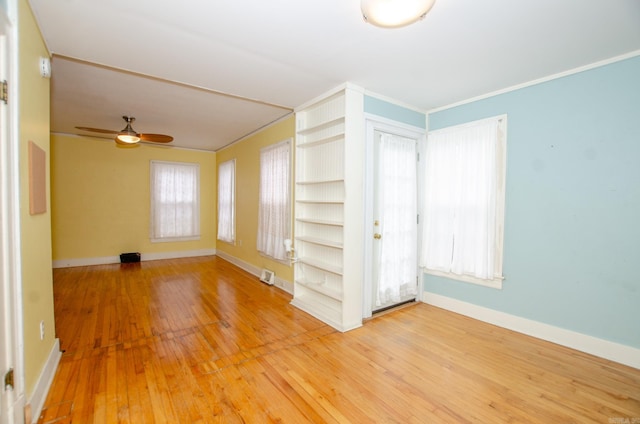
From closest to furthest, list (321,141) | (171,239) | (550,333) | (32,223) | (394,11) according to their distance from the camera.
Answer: (394,11) → (32,223) → (550,333) → (321,141) → (171,239)

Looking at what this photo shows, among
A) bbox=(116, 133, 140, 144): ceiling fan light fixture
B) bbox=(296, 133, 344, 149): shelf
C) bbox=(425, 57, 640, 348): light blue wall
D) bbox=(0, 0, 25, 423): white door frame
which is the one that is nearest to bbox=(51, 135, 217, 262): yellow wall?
bbox=(116, 133, 140, 144): ceiling fan light fixture

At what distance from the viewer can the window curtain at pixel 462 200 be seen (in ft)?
10.6

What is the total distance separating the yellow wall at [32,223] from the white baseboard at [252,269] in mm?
2637

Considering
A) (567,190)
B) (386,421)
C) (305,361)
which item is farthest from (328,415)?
(567,190)

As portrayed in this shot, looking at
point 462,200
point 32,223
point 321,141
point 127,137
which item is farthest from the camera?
point 127,137

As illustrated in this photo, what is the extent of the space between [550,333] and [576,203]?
1.31 m

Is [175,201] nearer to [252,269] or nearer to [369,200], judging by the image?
[252,269]

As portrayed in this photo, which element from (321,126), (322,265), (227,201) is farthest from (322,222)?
(227,201)

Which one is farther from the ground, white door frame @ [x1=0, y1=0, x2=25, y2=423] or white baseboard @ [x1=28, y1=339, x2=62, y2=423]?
white door frame @ [x1=0, y1=0, x2=25, y2=423]

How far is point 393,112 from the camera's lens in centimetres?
354

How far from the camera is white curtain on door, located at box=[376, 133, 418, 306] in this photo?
3.50 m

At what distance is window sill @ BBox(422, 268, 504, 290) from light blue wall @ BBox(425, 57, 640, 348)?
0.25 feet

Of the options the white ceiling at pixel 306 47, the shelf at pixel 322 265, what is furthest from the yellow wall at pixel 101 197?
the shelf at pixel 322 265

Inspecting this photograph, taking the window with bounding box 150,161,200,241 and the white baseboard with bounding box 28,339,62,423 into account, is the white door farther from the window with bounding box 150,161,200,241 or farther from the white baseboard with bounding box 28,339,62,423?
the window with bounding box 150,161,200,241
